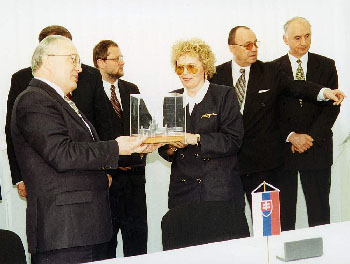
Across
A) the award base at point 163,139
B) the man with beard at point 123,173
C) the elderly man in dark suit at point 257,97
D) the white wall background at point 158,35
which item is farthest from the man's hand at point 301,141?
the award base at point 163,139

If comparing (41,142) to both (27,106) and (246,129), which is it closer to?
(27,106)

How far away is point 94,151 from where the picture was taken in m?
2.44

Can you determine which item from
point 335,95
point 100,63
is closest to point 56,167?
point 100,63

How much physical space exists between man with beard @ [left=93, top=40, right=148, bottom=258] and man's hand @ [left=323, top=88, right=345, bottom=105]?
54.2 inches

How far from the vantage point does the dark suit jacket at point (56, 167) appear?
235 cm

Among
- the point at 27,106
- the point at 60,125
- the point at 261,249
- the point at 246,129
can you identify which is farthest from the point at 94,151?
the point at 246,129

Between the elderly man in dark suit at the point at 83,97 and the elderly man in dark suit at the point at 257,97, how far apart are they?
2.98ft

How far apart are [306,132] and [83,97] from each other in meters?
1.76

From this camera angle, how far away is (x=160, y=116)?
10.4 ft

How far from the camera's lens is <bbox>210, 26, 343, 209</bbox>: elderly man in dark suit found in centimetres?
384

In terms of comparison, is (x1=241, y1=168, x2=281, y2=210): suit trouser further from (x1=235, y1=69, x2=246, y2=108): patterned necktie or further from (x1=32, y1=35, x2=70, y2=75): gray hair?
(x1=32, y1=35, x2=70, y2=75): gray hair

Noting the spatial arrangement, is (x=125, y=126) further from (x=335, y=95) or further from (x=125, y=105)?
(x=335, y=95)

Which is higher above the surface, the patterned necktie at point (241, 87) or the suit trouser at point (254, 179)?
the patterned necktie at point (241, 87)

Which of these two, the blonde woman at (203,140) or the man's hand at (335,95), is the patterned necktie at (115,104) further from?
the man's hand at (335,95)
